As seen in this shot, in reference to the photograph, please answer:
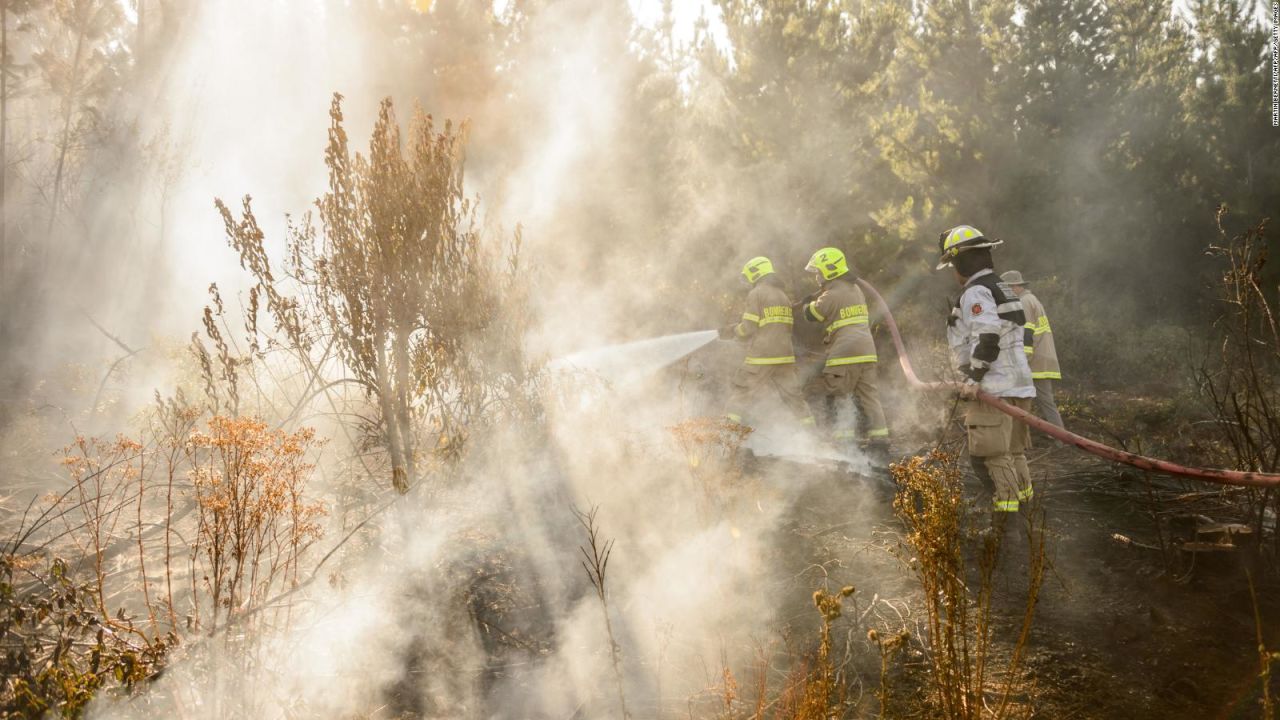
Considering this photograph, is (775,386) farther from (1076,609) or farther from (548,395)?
(1076,609)

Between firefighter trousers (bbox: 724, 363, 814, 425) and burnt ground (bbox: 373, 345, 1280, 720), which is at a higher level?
firefighter trousers (bbox: 724, 363, 814, 425)

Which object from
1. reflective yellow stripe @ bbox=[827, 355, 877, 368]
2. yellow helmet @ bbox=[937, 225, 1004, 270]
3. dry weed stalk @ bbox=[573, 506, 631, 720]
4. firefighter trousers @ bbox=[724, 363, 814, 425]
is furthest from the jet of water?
yellow helmet @ bbox=[937, 225, 1004, 270]

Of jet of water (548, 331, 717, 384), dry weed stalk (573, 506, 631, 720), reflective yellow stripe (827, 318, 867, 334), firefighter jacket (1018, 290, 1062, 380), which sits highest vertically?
jet of water (548, 331, 717, 384)

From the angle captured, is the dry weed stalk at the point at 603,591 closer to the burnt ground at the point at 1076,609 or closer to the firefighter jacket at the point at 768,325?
the burnt ground at the point at 1076,609

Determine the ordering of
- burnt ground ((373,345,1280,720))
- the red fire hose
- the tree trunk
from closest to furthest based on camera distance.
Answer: the red fire hose < burnt ground ((373,345,1280,720)) < the tree trunk

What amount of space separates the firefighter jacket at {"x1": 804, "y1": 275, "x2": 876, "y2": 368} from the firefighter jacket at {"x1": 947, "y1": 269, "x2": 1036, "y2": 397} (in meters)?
2.05

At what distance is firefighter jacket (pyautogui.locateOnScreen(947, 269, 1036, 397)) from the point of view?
460 cm

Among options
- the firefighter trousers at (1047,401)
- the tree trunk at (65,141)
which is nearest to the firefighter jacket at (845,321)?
the firefighter trousers at (1047,401)

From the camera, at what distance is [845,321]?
7031 millimetres

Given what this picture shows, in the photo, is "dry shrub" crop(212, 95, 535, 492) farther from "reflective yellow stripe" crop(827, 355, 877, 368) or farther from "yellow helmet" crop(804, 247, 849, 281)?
"reflective yellow stripe" crop(827, 355, 877, 368)

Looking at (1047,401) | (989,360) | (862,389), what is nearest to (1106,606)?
(989,360)

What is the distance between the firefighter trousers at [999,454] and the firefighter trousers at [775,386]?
2554 millimetres

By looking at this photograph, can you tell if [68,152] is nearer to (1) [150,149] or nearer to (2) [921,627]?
(1) [150,149]

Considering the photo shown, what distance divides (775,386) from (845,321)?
39.7 inches
